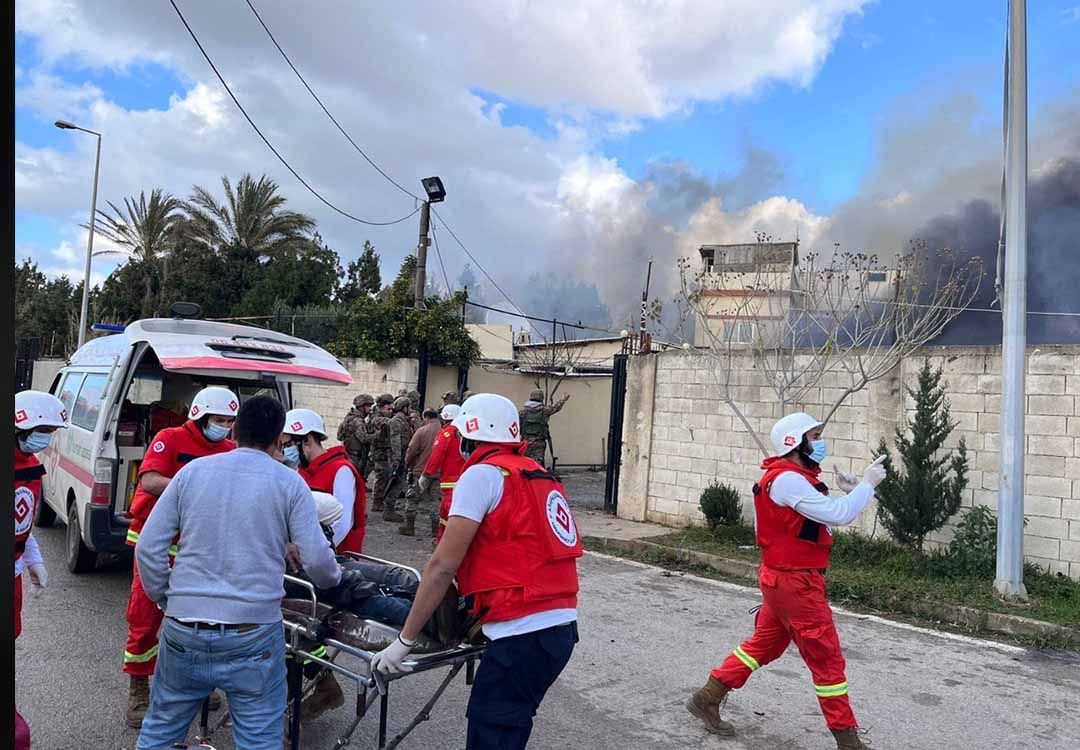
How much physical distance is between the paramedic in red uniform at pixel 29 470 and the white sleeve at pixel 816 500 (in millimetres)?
3388

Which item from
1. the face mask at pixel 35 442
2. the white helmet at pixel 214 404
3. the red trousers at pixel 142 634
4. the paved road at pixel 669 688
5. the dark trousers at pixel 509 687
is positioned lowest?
the paved road at pixel 669 688

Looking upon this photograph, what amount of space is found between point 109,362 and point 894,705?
634cm

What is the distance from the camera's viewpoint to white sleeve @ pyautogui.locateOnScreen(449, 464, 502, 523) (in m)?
2.85

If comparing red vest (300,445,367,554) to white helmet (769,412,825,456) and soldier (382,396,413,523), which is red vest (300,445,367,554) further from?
soldier (382,396,413,523)

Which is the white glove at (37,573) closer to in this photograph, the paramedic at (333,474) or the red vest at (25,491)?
the red vest at (25,491)

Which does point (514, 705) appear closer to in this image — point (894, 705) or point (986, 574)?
point (894, 705)

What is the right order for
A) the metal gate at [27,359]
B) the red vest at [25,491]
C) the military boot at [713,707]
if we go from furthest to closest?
the metal gate at [27,359], the military boot at [713,707], the red vest at [25,491]

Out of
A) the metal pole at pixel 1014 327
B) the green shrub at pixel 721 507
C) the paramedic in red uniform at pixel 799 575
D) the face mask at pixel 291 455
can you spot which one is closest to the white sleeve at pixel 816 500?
the paramedic in red uniform at pixel 799 575

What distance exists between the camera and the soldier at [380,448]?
1129 cm

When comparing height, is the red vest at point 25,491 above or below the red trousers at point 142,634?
above

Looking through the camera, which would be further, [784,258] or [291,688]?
[784,258]

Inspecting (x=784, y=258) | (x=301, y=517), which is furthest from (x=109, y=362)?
(x=784, y=258)

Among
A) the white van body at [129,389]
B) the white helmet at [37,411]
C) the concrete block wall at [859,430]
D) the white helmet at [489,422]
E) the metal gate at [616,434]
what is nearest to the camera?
the white helmet at [489,422]

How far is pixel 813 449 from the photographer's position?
4234 millimetres
